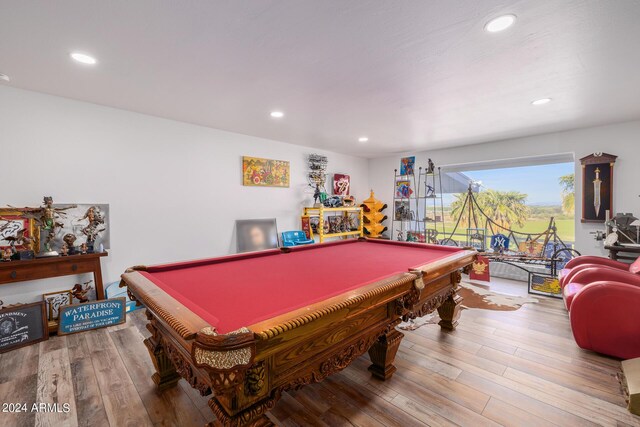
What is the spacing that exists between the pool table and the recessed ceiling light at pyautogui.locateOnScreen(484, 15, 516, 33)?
158 cm

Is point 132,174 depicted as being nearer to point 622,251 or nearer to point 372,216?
point 372,216

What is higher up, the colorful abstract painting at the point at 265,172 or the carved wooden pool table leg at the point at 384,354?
the colorful abstract painting at the point at 265,172

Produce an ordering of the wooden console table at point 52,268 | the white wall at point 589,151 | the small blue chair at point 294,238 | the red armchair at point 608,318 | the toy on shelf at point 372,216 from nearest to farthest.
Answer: the red armchair at point 608,318 → the wooden console table at point 52,268 → the white wall at point 589,151 → the small blue chair at point 294,238 → the toy on shelf at point 372,216

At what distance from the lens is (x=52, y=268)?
2.74m

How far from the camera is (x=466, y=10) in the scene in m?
1.50

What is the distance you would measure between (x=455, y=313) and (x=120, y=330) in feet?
11.3

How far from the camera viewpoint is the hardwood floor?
164cm

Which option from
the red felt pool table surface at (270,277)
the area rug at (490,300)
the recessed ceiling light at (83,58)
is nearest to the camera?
the red felt pool table surface at (270,277)

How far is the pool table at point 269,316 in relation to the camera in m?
0.99

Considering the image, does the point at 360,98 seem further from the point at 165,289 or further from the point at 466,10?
the point at 165,289

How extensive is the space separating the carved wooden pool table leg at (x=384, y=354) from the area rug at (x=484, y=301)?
3.11 ft

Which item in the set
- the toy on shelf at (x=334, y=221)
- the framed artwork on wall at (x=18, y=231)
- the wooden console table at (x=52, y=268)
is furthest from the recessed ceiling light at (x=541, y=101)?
the framed artwork on wall at (x=18, y=231)

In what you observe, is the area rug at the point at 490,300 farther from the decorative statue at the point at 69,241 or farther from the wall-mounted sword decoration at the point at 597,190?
the decorative statue at the point at 69,241

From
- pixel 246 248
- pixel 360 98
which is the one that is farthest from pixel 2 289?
pixel 360 98
